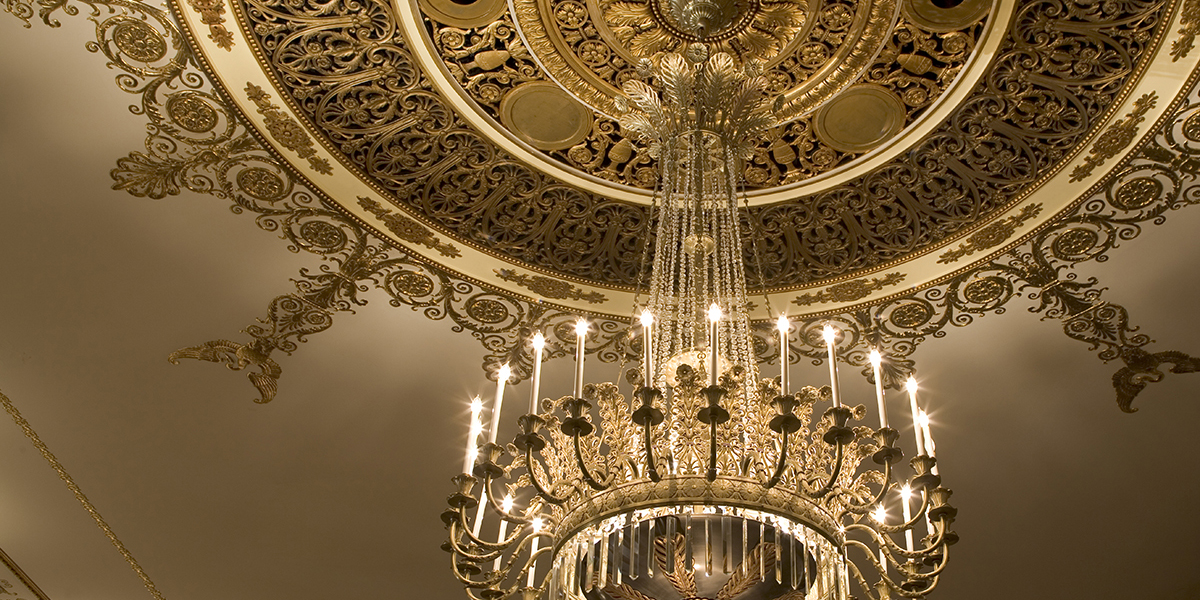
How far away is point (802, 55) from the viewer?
11.8ft

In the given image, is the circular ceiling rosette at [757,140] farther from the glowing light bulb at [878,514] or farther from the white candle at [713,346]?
the glowing light bulb at [878,514]

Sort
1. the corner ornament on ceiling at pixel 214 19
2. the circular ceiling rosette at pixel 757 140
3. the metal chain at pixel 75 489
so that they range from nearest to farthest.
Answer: the corner ornament on ceiling at pixel 214 19 → the circular ceiling rosette at pixel 757 140 → the metal chain at pixel 75 489

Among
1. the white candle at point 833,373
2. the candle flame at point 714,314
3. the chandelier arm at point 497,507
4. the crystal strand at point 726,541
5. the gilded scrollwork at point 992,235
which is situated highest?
the gilded scrollwork at point 992,235

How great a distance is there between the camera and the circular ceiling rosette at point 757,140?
11.2 feet

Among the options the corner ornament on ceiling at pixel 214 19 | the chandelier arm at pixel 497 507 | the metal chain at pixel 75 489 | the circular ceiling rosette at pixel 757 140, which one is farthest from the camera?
the metal chain at pixel 75 489

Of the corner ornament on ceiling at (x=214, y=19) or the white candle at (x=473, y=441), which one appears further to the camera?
the corner ornament on ceiling at (x=214, y=19)

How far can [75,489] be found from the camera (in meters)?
5.20

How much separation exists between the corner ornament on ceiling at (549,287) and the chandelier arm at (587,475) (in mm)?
1585

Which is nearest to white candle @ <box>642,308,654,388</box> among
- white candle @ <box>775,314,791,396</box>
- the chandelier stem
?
the chandelier stem

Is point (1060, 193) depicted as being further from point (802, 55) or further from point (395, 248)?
point (395, 248)

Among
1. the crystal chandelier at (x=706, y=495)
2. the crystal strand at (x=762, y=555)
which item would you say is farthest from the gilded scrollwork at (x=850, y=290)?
the crystal strand at (x=762, y=555)

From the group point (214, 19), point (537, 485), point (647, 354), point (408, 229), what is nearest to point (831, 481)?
point (647, 354)

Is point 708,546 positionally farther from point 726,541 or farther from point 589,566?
point 589,566

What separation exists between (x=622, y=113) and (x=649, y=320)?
3.25ft
